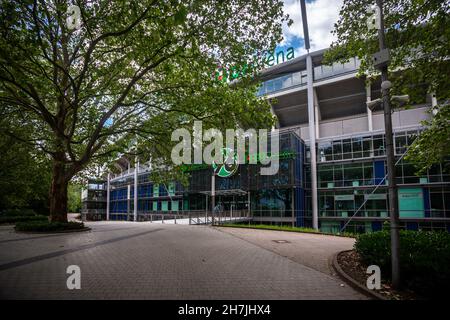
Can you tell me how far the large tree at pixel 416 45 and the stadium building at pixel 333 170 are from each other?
17573 mm

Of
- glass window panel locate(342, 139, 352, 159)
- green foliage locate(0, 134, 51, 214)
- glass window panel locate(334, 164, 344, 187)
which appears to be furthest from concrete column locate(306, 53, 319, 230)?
green foliage locate(0, 134, 51, 214)

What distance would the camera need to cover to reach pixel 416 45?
27.2 feet

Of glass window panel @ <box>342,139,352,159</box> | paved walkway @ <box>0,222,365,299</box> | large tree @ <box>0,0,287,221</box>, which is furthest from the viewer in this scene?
glass window panel @ <box>342,139,352,159</box>

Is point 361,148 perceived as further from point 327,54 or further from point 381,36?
point 381,36

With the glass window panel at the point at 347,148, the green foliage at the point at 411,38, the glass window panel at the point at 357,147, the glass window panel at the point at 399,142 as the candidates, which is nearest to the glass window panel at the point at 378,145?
the glass window panel at the point at 399,142

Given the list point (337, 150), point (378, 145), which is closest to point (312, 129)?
point (337, 150)

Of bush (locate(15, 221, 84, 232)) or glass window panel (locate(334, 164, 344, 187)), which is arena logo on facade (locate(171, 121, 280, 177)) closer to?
bush (locate(15, 221, 84, 232))

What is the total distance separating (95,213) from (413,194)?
63.6 m

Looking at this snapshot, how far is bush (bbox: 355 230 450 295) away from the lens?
Answer: 14.4ft

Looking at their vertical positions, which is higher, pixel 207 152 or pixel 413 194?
pixel 207 152

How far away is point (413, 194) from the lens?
25875 mm

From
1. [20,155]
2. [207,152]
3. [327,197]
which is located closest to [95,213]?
[20,155]

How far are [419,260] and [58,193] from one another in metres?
17.4

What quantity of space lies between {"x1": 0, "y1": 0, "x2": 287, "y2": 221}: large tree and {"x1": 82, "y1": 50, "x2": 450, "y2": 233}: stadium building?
625 inches
